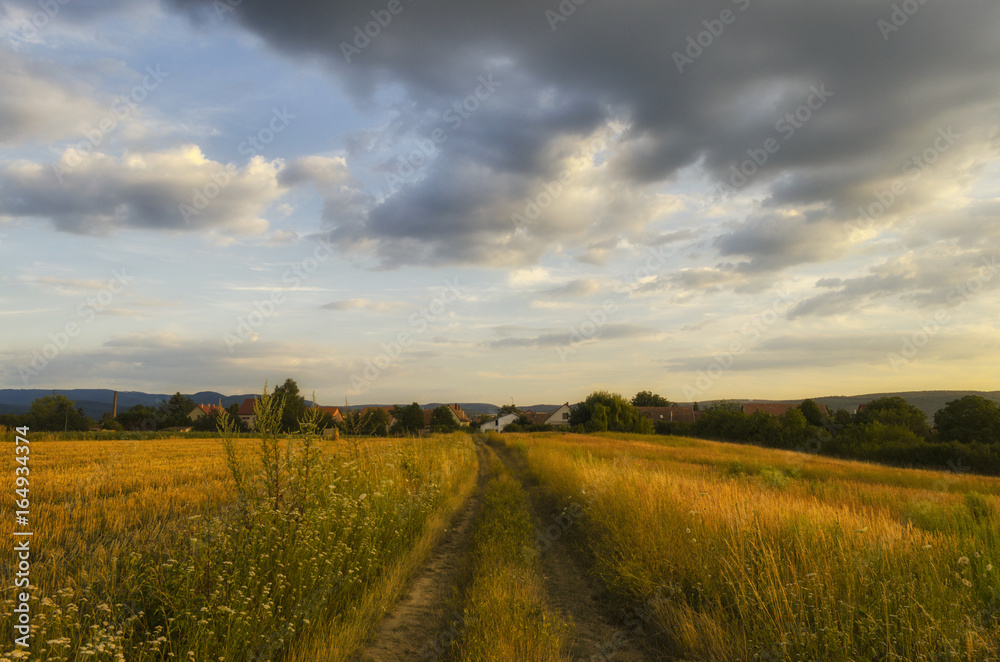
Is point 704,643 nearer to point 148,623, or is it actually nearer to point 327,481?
point 148,623

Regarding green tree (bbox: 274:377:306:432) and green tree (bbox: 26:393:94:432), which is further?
green tree (bbox: 26:393:94:432)

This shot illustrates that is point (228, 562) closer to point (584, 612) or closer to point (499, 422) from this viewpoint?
point (584, 612)

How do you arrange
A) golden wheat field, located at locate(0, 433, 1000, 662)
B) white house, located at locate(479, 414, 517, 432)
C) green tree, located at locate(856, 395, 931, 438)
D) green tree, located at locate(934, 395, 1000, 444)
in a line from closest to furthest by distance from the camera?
golden wheat field, located at locate(0, 433, 1000, 662) < green tree, located at locate(934, 395, 1000, 444) < green tree, located at locate(856, 395, 931, 438) < white house, located at locate(479, 414, 517, 432)

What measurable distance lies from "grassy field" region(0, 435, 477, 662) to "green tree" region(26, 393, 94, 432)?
5385 cm

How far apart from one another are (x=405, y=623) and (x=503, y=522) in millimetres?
4090

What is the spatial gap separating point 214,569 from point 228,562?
0.73 metres

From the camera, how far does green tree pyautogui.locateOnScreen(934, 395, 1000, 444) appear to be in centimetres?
3594

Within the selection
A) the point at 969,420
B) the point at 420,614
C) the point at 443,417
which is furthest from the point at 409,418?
the point at 420,614

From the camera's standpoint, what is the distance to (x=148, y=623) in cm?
348

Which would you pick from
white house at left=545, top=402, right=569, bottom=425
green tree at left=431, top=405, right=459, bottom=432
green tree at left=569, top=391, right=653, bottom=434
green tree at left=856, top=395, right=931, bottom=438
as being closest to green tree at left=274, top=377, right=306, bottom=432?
green tree at left=431, top=405, right=459, bottom=432

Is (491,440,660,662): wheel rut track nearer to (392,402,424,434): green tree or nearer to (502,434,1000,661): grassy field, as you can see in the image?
(502,434,1000,661): grassy field

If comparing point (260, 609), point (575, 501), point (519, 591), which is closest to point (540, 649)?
point (519, 591)

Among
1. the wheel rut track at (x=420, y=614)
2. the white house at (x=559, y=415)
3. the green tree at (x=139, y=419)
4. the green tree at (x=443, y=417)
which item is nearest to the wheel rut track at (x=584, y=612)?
the wheel rut track at (x=420, y=614)

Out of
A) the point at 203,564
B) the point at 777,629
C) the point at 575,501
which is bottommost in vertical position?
the point at 575,501
